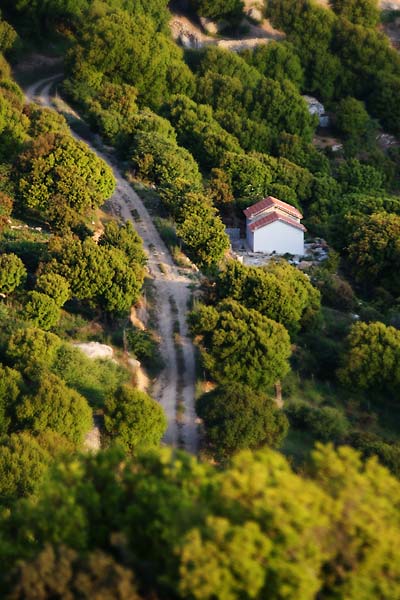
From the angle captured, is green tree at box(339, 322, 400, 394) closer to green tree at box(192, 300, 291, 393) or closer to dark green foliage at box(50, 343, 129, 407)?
green tree at box(192, 300, 291, 393)

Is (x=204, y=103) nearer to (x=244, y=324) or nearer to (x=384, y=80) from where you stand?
(x=384, y=80)

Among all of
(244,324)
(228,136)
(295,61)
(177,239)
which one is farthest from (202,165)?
(244,324)

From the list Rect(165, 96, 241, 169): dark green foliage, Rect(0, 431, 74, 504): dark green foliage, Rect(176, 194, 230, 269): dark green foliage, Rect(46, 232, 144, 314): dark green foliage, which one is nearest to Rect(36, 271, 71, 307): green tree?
Rect(46, 232, 144, 314): dark green foliage

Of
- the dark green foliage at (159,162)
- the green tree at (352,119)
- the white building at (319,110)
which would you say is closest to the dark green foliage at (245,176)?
the dark green foliage at (159,162)

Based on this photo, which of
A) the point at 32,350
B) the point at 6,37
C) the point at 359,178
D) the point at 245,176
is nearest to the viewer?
the point at 32,350

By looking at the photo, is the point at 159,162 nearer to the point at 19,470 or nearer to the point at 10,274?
the point at 10,274

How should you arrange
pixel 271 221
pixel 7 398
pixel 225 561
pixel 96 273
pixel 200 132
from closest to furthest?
pixel 225 561 < pixel 7 398 < pixel 96 273 < pixel 271 221 < pixel 200 132

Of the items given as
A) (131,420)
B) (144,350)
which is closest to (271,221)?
(144,350)
